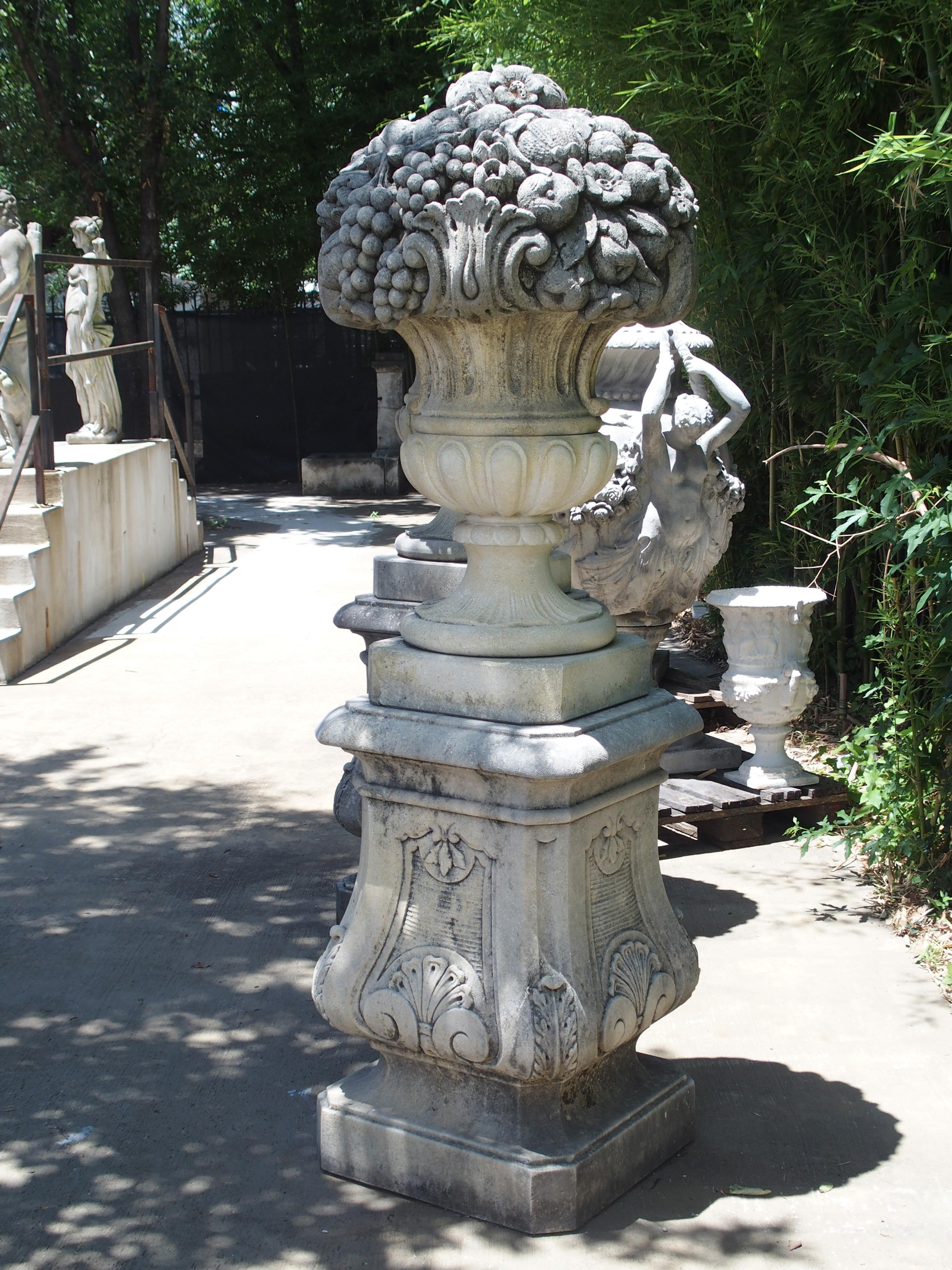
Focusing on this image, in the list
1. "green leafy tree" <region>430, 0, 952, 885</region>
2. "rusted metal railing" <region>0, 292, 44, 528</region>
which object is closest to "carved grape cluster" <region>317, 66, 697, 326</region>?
"green leafy tree" <region>430, 0, 952, 885</region>

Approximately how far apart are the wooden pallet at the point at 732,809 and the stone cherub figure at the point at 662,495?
2.22ft

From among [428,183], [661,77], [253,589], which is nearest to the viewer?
[428,183]

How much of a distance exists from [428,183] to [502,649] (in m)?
0.91

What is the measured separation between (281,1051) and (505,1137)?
0.93 meters

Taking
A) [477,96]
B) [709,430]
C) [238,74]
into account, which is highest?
[238,74]

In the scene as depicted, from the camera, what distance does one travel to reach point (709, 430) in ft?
15.5

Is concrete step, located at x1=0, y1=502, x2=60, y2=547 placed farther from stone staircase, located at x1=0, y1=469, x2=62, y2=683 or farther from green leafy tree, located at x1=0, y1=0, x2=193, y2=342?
green leafy tree, located at x1=0, y1=0, x2=193, y2=342

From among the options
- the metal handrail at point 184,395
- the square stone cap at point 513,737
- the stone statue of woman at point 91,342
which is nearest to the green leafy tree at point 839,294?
the square stone cap at point 513,737

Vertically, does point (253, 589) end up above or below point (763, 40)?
below

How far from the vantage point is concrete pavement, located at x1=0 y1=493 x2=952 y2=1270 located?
271 centimetres

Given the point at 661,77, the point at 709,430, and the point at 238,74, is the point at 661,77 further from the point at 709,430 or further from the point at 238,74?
the point at 238,74

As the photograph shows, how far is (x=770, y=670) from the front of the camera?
494cm

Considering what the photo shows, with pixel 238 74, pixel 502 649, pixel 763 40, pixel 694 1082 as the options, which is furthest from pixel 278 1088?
pixel 238 74

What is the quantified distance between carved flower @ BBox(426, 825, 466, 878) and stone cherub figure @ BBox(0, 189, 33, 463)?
7.18 metres
